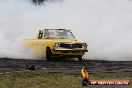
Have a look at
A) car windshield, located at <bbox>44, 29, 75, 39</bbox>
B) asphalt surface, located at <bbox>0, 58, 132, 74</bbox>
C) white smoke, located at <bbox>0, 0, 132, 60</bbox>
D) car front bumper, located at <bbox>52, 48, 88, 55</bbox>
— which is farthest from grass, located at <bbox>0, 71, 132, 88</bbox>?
white smoke, located at <bbox>0, 0, 132, 60</bbox>

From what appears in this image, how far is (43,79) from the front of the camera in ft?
56.5

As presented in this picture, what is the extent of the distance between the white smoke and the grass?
8.38 m

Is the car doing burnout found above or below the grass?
above

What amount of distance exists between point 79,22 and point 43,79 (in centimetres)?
1636

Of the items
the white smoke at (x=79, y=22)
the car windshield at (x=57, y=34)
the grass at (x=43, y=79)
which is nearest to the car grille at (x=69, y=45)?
the car windshield at (x=57, y=34)

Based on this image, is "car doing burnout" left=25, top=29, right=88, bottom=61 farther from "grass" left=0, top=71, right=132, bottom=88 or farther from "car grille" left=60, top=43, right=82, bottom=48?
"grass" left=0, top=71, right=132, bottom=88

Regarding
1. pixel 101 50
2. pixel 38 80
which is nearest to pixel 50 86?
pixel 38 80

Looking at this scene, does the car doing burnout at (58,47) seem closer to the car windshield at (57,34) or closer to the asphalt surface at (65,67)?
the car windshield at (57,34)

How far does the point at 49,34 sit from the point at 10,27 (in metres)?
5.95

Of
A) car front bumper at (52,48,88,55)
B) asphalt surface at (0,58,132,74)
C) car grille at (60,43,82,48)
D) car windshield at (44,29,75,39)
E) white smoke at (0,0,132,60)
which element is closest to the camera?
asphalt surface at (0,58,132,74)

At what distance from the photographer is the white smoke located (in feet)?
91.3

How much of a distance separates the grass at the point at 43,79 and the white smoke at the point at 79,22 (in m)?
8.38

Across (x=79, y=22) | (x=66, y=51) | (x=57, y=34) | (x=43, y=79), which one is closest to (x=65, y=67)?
(x=66, y=51)

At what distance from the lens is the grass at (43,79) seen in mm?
15898
